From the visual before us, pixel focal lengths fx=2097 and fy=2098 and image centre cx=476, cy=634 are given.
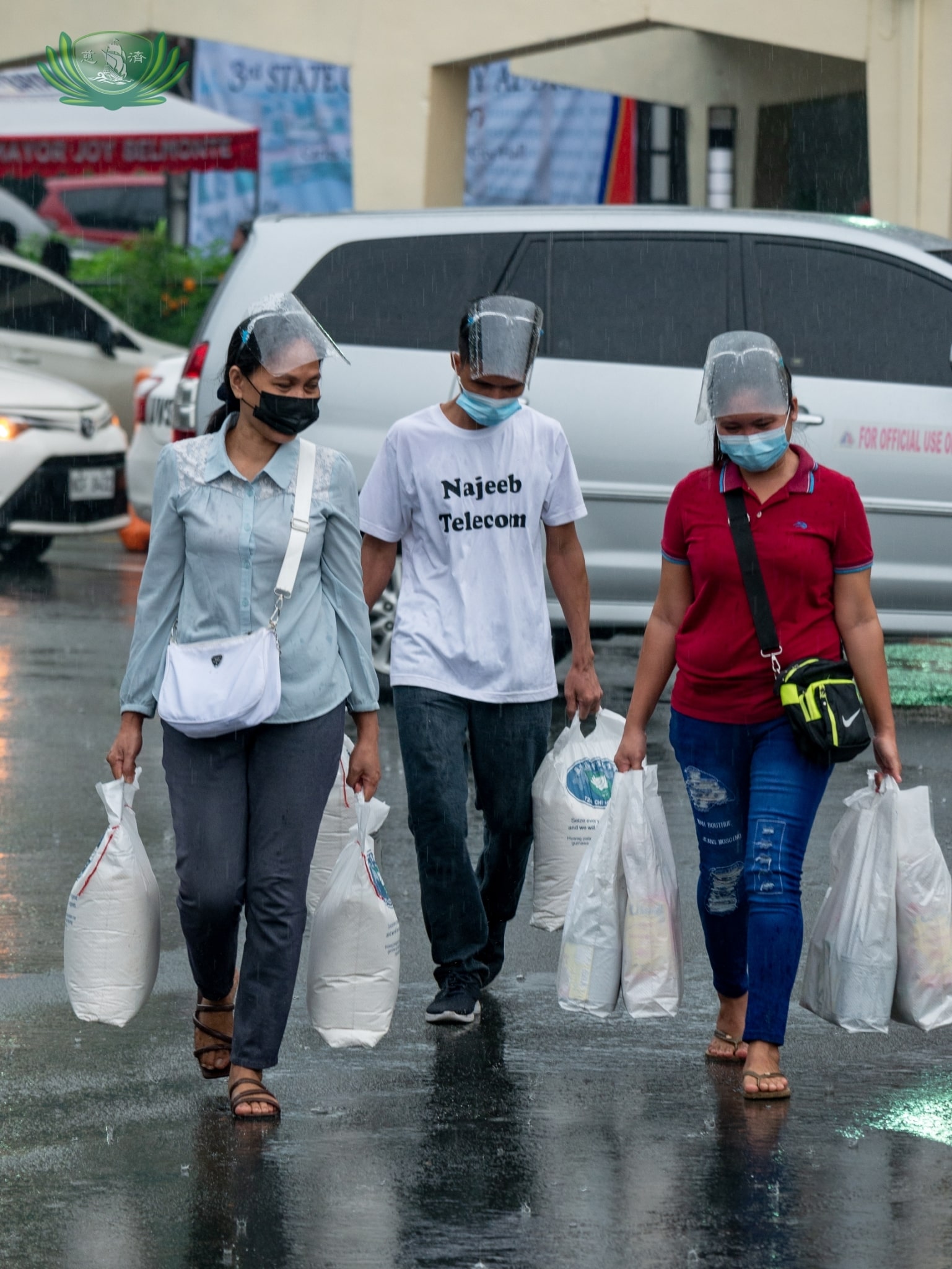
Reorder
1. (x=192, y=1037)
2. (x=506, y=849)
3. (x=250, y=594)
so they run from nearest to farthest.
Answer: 1. (x=250, y=594)
2. (x=192, y=1037)
3. (x=506, y=849)

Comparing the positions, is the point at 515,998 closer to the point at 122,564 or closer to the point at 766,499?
the point at 766,499

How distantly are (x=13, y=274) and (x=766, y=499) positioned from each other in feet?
43.2

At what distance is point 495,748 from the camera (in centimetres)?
536

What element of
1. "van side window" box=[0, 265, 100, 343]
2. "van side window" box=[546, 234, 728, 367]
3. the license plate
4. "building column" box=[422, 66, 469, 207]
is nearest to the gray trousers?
"van side window" box=[546, 234, 728, 367]

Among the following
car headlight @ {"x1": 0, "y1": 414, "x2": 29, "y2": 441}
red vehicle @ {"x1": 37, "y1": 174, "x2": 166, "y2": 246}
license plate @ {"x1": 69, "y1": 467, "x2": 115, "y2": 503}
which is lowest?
license plate @ {"x1": 69, "y1": 467, "x2": 115, "y2": 503}

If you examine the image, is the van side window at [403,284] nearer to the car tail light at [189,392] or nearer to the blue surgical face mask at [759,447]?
the car tail light at [189,392]

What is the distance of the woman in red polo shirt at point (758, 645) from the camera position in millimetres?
4695

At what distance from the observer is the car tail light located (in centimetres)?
970

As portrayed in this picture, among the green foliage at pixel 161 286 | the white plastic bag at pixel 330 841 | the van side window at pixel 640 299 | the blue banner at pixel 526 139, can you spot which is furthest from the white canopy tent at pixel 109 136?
the white plastic bag at pixel 330 841

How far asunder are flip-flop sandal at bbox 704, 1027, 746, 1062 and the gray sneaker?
0.61 metres

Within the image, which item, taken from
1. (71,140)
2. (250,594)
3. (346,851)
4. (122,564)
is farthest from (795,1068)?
(71,140)

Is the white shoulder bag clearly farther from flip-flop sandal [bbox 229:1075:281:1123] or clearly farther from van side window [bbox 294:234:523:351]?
van side window [bbox 294:234:523:351]

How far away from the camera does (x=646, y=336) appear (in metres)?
9.38

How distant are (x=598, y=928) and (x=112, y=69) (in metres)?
16.3
